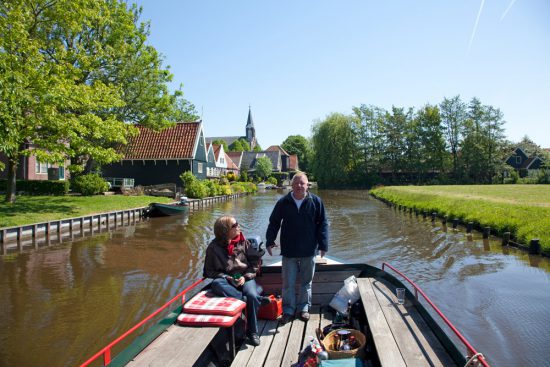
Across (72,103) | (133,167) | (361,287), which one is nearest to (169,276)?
(361,287)

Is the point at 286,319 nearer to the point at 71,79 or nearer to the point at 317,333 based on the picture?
the point at 317,333

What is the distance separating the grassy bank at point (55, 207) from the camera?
55.0ft

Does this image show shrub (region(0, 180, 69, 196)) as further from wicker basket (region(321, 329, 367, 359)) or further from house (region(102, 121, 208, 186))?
wicker basket (region(321, 329, 367, 359))

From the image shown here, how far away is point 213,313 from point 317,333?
50.5 inches

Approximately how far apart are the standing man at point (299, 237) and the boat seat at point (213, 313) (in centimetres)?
88

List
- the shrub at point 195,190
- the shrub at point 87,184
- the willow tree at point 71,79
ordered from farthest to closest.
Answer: the shrub at point 195,190, the shrub at point 87,184, the willow tree at point 71,79

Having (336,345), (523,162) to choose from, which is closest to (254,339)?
(336,345)

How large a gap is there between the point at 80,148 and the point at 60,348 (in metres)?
14.8

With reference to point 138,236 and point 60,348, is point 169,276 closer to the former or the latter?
point 60,348

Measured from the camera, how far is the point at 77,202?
21938 millimetres

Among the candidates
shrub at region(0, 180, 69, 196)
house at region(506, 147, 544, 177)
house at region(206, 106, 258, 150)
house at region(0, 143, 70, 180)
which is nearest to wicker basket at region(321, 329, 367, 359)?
shrub at region(0, 180, 69, 196)

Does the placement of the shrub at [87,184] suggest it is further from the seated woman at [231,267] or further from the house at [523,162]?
the house at [523,162]

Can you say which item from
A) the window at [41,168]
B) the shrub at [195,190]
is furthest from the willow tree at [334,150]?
the window at [41,168]

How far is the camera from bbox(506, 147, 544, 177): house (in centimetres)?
6419
